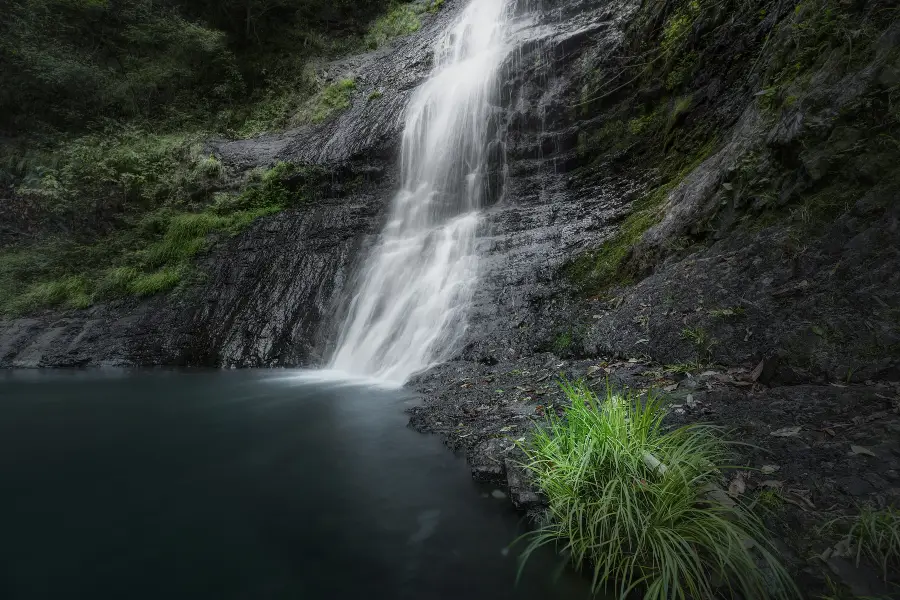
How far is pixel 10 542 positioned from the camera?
3.14 meters

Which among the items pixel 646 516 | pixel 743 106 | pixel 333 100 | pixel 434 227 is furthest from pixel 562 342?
pixel 333 100

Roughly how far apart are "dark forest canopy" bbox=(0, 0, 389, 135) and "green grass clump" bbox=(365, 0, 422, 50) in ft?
2.89

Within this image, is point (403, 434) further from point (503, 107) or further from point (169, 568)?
point (503, 107)

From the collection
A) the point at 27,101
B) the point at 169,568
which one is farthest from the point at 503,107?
the point at 27,101

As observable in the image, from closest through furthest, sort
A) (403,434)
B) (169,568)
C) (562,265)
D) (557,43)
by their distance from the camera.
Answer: (169,568), (403,434), (562,265), (557,43)

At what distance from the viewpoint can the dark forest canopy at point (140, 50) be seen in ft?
51.1

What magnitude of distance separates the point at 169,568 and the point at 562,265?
604 centimetres

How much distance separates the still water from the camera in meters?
2.63

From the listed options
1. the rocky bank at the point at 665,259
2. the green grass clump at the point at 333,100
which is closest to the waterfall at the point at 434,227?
the rocky bank at the point at 665,259

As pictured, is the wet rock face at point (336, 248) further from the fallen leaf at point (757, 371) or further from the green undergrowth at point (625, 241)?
the fallen leaf at point (757, 371)

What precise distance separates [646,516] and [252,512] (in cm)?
286

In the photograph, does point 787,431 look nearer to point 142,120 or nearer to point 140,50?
point 142,120

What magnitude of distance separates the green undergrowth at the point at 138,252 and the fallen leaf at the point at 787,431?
1174 cm

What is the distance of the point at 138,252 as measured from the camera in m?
11.7
